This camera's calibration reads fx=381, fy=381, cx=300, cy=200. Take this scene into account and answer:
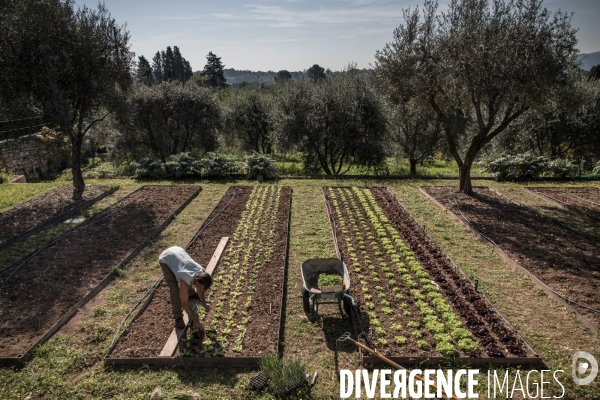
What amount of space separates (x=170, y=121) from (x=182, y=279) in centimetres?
1717

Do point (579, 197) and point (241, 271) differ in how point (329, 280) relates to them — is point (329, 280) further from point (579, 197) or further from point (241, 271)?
point (579, 197)

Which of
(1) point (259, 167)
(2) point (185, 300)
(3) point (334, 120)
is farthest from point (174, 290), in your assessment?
(3) point (334, 120)

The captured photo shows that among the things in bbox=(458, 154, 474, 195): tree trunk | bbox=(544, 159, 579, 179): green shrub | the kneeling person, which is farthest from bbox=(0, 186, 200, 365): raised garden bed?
bbox=(544, 159, 579, 179): green shrub

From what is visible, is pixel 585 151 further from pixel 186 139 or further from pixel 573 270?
pixel 186 139

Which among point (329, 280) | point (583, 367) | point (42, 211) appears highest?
point (42, 211)

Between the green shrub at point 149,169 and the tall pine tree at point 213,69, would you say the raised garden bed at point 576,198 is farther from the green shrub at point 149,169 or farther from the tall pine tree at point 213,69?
the tall pine tree at point 213,69

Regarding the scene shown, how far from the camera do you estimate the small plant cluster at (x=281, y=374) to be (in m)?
5.65

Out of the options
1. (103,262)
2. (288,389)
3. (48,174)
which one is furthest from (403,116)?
(48,174)

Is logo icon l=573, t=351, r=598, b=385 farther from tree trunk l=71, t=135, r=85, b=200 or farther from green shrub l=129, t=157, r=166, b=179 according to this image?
green shrub l=129, t=157, r=166, b=179

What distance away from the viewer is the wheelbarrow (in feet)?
23.6

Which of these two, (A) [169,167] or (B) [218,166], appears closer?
(B) [218,166]

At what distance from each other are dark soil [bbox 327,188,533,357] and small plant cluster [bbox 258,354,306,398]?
1570mm

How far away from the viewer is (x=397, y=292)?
329 inches

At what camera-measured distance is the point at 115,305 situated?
26.1ft
